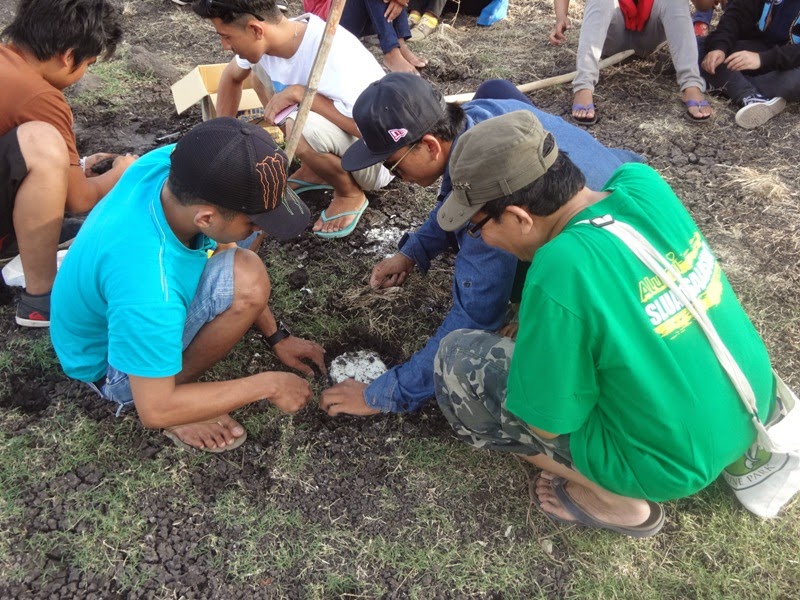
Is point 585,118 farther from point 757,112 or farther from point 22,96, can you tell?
point 22,96

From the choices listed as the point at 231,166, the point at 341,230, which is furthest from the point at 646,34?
the point at 231,166

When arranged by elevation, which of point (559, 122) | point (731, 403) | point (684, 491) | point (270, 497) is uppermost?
point (559, 122)

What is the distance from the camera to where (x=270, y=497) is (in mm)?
2256

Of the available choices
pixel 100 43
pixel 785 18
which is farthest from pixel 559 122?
pixel 785 18

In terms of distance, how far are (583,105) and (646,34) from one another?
965 millimetres

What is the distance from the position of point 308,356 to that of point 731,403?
165 cm

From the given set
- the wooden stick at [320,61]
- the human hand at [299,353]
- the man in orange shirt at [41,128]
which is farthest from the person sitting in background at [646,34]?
the man in orange shirt at [41,128]

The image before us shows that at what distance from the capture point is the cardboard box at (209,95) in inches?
151

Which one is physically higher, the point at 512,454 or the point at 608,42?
the point at 608,42

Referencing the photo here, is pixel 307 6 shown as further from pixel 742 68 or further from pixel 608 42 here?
pixel 742 68

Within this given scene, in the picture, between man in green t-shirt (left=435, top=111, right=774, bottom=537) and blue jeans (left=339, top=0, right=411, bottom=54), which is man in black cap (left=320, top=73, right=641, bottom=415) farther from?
blue jeans (left=339, top=0, right=411, bottom=54)

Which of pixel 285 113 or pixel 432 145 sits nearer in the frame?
pixel 432 145

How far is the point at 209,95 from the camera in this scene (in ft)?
12.8

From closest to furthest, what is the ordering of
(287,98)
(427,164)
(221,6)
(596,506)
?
(596,506) → (427,164) → (221,6) → (287,98)
